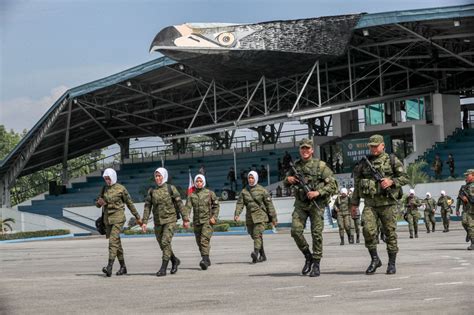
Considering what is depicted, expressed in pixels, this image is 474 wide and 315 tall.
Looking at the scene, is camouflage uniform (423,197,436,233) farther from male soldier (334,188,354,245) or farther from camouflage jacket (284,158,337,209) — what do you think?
camouflage jacket (284,158,337,209)

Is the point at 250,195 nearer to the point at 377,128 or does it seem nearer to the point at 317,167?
the point at 317,167

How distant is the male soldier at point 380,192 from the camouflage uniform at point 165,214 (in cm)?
378

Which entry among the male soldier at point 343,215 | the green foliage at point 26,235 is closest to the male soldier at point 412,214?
the male soldier at point 343,215

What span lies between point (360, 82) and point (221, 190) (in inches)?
439

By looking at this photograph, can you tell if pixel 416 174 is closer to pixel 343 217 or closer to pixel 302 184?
pixel 343 217

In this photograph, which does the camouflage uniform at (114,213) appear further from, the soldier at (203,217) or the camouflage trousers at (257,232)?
the camouflage trousers at (257,232)

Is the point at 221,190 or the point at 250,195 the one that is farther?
the point at 221,190

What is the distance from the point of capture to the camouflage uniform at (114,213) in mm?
17000

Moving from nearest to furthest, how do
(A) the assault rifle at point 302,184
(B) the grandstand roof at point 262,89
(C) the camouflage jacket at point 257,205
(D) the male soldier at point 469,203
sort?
(A) the assault rifle at point 302,184, (C) the camouflage jacket at point 257,205, (D) the male soldier at point 469,203, (B) the grandstand roof at point 262,89

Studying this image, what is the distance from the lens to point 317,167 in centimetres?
1477

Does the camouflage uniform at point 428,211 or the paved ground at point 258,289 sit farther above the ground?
the camouflage uniform at point 428,211

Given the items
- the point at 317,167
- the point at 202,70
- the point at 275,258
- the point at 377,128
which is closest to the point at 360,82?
the point at 377,128

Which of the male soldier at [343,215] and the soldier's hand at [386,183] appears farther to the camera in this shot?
the male soldier at [343,215]

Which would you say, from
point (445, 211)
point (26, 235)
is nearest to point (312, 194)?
point (445, 211)
